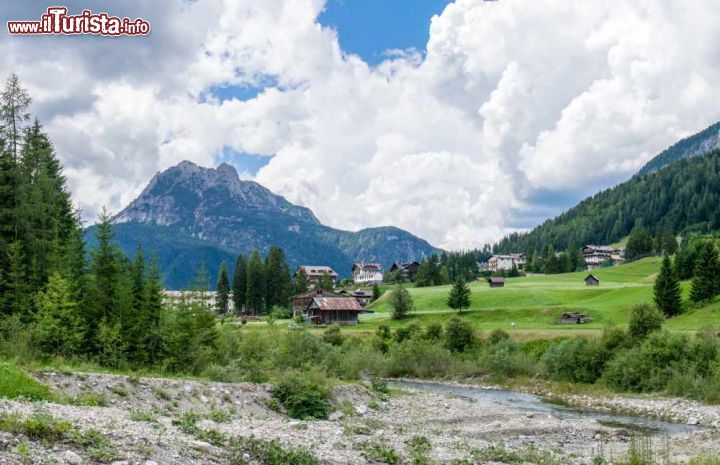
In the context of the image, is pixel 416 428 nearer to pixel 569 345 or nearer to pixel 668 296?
pixel 569 345

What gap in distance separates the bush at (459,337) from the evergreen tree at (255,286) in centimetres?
8092

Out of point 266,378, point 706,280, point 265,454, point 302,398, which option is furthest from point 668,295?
point 265,454

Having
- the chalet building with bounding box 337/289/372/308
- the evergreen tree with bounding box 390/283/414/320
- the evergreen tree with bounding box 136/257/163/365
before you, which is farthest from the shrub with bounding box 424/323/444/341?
the chalet building with bounding box 337/289/372/308

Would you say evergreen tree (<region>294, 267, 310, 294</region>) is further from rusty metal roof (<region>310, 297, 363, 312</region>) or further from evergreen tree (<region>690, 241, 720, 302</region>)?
evergreen tree (<region>690, 241, 720, 302</region>)

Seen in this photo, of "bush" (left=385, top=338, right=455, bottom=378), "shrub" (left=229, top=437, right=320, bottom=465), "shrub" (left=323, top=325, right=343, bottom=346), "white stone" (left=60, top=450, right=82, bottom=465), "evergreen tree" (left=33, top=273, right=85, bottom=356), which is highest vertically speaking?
"evergreen tree" (left=33, top=273, right=85, bottom=356)

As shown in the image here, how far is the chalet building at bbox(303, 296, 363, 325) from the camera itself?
4658 inches

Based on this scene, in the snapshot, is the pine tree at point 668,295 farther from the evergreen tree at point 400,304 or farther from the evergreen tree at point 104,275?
the evergreen tree at point 104,275

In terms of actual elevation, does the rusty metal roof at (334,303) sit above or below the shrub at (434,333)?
above

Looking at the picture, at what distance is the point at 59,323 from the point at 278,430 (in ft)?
57.0

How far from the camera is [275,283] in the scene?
146 m

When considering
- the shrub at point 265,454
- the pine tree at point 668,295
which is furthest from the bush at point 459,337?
the shrub at point 265,454

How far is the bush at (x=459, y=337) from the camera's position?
70688 millimetres

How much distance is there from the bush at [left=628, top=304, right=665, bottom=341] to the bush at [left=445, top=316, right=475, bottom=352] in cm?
2128

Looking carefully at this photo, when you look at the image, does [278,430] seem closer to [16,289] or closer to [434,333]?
[16,289]
